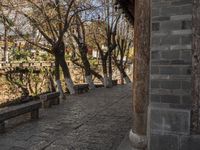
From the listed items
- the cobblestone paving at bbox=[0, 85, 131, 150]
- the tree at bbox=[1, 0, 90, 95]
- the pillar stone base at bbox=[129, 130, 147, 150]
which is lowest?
the cobblestone paving at bbox=[0, 85, 131, 150]

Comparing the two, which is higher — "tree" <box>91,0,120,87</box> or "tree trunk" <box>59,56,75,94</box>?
"tree" <box>91,0,120,87</box>

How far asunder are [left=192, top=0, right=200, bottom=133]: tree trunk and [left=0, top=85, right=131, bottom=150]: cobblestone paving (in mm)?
2289

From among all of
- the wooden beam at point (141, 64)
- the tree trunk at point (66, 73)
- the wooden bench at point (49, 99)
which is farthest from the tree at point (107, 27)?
the wooden beam at point (141, 64)

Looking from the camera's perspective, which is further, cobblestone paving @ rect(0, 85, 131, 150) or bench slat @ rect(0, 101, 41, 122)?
bench slat @ rect(0, 101, 41, 122)

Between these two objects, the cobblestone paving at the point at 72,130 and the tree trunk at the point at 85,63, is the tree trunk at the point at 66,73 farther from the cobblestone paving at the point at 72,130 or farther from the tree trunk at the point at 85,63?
the cobblestone paving at the point at 72,130

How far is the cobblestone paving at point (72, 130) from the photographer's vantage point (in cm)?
724

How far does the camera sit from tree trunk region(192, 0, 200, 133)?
517 cm

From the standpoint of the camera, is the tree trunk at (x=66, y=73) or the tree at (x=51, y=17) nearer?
the tree at (x=51, y=17)

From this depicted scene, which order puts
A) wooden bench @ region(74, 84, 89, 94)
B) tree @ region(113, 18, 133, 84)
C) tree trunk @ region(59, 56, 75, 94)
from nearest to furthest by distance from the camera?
1. tree trunk @ region(59, 56, 75, 94)
2. wooden bench @ region(74, 84, 89, 94)
3. tree @ region(113, 18, 133, 84)

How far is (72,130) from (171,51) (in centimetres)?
398

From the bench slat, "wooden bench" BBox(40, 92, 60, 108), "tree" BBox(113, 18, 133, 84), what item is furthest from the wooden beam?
"tree" BBox(113, 18, 133, 84)

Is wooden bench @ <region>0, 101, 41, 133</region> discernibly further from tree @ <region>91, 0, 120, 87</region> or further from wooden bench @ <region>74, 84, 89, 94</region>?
tree @ <region>91, 0, 120, 87</region>

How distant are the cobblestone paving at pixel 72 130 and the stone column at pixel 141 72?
1.31m

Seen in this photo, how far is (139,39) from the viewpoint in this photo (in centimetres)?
589
